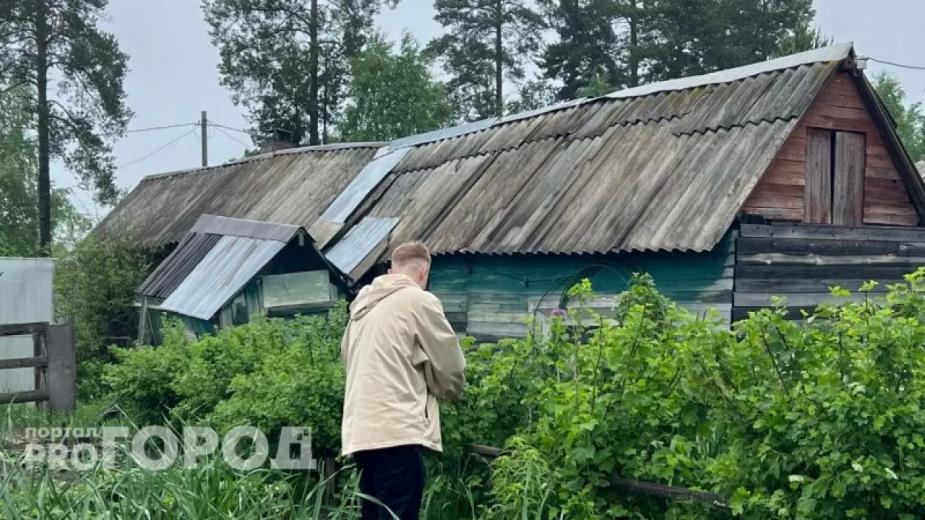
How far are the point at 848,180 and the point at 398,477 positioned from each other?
8790 millimetres

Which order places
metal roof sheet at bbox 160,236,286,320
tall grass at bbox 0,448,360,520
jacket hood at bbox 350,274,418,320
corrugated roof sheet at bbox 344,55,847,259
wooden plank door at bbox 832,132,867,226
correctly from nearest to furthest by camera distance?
tall grass at bbox 0,448,360,520, jacket hood at bbox 350,274,418,320, corrugated roof sheet at bbox 344,55,847,259, wooden plank door at bbox 832,132,867,226, metal roof sheet at bbox 160,236,286,320

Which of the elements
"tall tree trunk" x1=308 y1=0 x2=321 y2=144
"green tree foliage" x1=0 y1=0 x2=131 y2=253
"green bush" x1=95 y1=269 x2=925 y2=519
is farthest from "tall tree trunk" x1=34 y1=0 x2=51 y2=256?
"green bush" x1=95 y1=269 x2=925 y2=519

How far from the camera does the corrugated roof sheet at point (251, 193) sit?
18094 millimetres

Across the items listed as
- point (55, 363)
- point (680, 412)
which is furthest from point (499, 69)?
point (680, 412)

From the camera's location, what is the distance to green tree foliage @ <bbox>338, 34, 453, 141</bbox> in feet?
95.5

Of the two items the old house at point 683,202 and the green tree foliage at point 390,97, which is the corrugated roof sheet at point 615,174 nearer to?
the old house at point 683,202

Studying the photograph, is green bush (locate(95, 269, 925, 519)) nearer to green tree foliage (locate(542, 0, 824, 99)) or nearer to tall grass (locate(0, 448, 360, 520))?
tall grass (locate(0, 448, 360, 520))

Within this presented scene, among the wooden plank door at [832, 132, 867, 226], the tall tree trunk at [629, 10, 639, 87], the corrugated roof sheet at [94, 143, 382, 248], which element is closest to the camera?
the wooden plank door at [832, 132, 867, 226]

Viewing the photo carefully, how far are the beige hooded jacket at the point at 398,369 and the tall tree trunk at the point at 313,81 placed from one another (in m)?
28.0

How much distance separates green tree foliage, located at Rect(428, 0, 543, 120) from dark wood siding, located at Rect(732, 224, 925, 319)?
24197 millimetres

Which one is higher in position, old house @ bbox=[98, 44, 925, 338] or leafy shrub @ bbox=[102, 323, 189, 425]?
old house @ bbox=[98, 44, 925, 338]

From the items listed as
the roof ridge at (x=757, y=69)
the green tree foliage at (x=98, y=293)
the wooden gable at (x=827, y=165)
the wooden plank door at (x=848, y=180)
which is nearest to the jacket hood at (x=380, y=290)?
the wooden gable at (x=827, y=165)

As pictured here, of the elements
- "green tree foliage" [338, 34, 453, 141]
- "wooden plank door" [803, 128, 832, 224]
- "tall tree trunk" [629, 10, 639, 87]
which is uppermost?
"tall tree trunk" [629, 10, 639, 87]

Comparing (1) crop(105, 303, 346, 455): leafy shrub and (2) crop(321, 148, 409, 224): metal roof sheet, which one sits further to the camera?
(2) crop(321, 148, 409, 224): metal roof sheet
